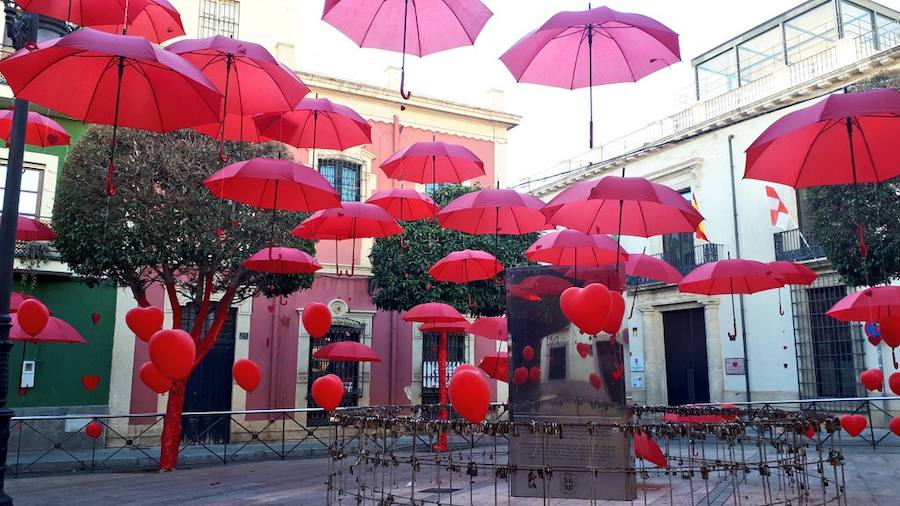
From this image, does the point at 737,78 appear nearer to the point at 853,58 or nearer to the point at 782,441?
the point at 853,58

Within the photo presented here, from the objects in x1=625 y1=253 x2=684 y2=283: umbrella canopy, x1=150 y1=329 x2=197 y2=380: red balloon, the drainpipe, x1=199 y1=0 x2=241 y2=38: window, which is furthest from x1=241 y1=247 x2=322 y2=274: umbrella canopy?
the drainpipe

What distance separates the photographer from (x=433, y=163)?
31.9 feet

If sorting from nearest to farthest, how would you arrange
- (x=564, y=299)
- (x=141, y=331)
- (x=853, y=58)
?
(x=564, y=299), (x=141, y=331), (x=853, y=58)

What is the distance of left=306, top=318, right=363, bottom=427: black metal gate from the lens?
1828 cm

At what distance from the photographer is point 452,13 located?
7.75 metres

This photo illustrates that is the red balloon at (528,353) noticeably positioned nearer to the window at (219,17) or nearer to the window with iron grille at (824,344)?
the window with iron grille at (824,344)

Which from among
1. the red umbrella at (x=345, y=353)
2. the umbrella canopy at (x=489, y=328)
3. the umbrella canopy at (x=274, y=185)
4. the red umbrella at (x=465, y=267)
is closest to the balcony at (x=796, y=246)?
the umbrella canopy at (x=489, y=328)

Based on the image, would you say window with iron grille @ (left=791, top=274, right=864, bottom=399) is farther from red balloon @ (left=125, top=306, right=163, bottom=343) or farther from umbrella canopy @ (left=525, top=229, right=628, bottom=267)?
red balloon @ (left=125, top=306, right=163, bottom=343)

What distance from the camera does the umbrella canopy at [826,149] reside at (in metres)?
6.21

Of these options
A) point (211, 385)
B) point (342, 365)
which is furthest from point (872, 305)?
point (211, 385)

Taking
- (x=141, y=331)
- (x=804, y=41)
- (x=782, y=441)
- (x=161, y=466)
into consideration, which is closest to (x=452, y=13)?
(x=141, y=331)

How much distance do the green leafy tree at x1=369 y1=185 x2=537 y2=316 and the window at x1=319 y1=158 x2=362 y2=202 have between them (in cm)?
266

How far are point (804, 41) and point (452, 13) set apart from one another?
15.2 metres

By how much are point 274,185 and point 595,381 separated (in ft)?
14.7
